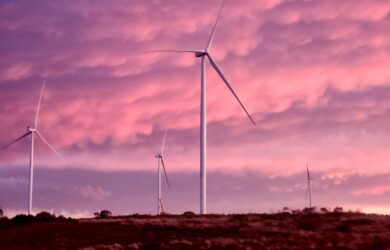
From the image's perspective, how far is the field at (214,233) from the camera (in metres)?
65.9

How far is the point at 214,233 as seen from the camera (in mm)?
72000

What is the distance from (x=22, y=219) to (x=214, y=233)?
2942cm

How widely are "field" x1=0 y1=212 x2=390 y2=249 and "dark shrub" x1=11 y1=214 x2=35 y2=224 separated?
1.85m

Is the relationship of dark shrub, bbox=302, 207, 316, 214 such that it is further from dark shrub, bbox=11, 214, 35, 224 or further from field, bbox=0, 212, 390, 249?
dark shrub, bbox=11, 214, 35, 224

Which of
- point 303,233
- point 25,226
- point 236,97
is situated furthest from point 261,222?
point 25,226

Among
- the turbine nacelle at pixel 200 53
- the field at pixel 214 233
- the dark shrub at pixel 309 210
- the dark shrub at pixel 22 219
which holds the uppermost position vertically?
the turbine nacelle at pixel 200 53

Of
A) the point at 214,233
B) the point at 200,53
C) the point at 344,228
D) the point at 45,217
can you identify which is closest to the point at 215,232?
the point at 214,233

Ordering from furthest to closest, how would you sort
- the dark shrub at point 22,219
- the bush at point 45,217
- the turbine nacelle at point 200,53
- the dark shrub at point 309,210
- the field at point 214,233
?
the turbine nacelle at point 200,53
the dark shrub at point 309,210
the bush at point 45,217
the dark shrub at point 22,219
the field at point 214,233

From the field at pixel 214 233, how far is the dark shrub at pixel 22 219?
185 centimetres

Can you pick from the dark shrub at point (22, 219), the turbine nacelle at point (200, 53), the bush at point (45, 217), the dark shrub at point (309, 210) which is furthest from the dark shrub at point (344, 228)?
the dark shrub at point (22, 219)

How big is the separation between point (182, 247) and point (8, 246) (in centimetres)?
1780

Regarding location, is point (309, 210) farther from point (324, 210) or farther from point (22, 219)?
point (22, 219)

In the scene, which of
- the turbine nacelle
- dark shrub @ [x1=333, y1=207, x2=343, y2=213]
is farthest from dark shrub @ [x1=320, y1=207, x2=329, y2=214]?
the turbine nacelle

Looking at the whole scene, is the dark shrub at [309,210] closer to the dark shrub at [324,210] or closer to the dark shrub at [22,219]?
the dark shrub at [324,210]
